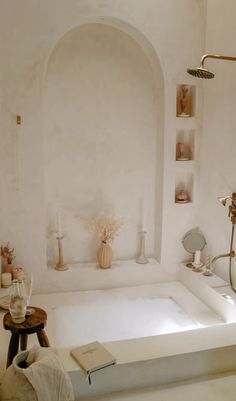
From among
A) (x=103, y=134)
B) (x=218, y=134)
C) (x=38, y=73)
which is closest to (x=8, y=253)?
(x=103, y=134)

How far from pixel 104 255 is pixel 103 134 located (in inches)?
47.6

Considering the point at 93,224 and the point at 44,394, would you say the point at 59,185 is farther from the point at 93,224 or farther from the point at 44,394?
the point at 44,394

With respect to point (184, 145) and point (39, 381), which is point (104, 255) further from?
point (39, 381)

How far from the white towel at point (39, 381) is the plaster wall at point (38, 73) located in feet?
5.83

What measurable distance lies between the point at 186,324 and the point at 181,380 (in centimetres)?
93

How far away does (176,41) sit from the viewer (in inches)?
146

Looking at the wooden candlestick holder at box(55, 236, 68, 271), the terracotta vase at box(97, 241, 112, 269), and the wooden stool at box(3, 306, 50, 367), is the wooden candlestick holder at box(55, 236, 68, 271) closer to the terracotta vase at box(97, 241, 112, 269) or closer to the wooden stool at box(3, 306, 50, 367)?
the terracotta vase at box(97, 241, 112, 269)

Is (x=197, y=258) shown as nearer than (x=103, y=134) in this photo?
Yes

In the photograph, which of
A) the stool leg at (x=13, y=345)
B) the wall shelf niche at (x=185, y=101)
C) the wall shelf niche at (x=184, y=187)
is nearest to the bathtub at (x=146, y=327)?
the stool leg at (x=13, y=345)

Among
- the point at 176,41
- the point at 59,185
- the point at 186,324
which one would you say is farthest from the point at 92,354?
the point at 176,41

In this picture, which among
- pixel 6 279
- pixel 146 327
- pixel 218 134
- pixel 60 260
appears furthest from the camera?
pixel 60 260

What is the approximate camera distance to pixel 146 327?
3.19 meters

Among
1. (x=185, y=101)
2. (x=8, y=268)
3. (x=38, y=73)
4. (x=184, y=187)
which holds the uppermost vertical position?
(x=38, y=73)

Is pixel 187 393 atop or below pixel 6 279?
below
